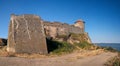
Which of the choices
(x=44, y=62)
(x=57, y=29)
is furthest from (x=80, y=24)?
(x=44, y=62)

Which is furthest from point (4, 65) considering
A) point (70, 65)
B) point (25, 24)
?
point (25, 24)

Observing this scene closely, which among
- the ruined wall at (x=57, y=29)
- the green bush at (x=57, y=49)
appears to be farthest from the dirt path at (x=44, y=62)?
the ruined wall at (x=57, y=29)

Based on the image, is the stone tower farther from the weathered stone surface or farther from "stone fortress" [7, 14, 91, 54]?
the weathered stone surface

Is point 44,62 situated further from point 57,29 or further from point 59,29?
point 59,29

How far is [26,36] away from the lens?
2347 centimetres

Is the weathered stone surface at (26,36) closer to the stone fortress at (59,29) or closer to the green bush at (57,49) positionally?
the green bush at (57,49)

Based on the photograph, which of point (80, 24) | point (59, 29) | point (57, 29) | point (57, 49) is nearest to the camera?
point (57, 49)

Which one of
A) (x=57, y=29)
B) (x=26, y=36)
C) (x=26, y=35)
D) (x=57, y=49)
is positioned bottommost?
(x=57, y=49)

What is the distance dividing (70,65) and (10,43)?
10914 millimetres

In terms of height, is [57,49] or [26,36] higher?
[26,36]

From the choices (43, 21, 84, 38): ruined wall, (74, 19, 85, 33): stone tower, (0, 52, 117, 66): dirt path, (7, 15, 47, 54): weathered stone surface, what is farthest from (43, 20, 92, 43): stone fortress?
(0, 52, 117, 66): dirt path

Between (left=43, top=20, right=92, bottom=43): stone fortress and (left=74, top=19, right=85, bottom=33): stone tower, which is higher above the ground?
(left=74, top=19, right=85, bottom=33): stone tower

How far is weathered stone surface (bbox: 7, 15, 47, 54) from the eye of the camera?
2249 centimetres

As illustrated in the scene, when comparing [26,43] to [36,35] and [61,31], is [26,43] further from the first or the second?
[61,31]
